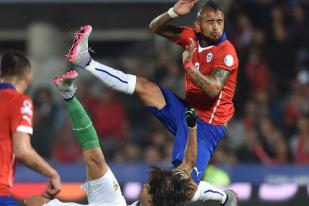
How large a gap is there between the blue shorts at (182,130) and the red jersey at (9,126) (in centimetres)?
157

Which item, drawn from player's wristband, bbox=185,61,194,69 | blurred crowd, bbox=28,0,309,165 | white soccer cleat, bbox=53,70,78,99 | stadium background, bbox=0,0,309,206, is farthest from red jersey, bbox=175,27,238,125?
blurred crowd, bbox=28,0,309,165

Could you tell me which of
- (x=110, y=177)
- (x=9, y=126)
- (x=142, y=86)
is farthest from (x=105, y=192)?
(x=142, y=86)

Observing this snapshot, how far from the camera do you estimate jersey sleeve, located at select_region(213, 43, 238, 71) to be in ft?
30.0

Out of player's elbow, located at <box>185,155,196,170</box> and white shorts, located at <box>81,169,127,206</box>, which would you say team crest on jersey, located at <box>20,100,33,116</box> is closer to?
white shorts, located at <box>81,169,127,206</box>

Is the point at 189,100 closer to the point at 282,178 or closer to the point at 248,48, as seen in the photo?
the point at 282,178

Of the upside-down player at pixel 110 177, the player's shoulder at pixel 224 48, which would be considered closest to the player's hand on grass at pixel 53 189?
the upside-down player at pixel 110 177

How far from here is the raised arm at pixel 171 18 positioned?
9.32 meters

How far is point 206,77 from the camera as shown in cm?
891

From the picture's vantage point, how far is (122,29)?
18.7 metres

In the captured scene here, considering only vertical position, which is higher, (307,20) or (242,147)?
(307,20)

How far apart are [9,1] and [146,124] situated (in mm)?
3071

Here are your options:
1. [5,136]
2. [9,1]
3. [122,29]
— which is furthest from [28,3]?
[5,136]

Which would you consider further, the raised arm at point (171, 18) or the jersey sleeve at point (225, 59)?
the raised arm at point (171, 18)

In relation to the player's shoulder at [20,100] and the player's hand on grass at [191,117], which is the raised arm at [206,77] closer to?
the player's hand on grass at [191,117]
